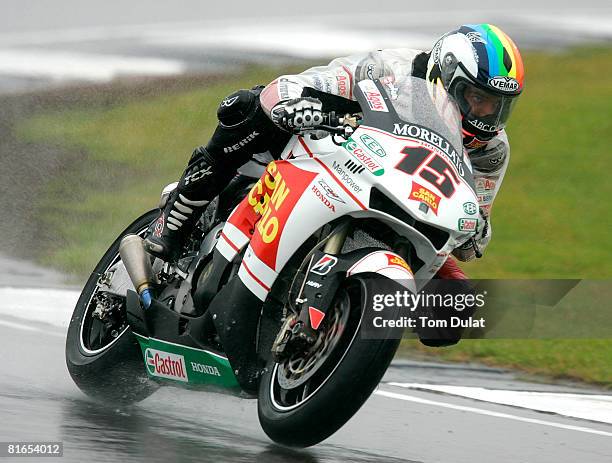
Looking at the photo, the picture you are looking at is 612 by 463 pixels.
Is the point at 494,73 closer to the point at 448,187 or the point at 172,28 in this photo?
the point at 448,187

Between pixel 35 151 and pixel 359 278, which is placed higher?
pixel 359 278

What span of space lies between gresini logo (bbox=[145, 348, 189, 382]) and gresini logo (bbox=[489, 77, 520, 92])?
1735 millimetres

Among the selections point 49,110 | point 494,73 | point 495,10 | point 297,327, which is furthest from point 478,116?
point 495,10

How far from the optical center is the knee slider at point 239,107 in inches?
223

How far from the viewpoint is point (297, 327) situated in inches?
189

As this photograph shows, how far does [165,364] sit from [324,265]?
4.16ft

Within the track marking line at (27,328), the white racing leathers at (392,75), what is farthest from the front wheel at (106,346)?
the white racing leathers at (392,75)

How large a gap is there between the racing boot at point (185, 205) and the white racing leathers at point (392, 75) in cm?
60

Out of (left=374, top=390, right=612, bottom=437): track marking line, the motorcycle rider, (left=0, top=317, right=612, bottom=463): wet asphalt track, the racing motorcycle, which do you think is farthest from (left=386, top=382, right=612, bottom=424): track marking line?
the racing motorcycle

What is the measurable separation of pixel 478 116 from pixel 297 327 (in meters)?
1.12

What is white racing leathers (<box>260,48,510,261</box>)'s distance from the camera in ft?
17.9

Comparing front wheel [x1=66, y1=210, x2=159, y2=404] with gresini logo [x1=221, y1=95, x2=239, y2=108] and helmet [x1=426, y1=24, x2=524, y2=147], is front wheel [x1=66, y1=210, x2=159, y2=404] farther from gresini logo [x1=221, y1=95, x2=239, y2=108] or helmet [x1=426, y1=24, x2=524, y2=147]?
helmet [x1=426, y1=24, x2=524, y2=147]
